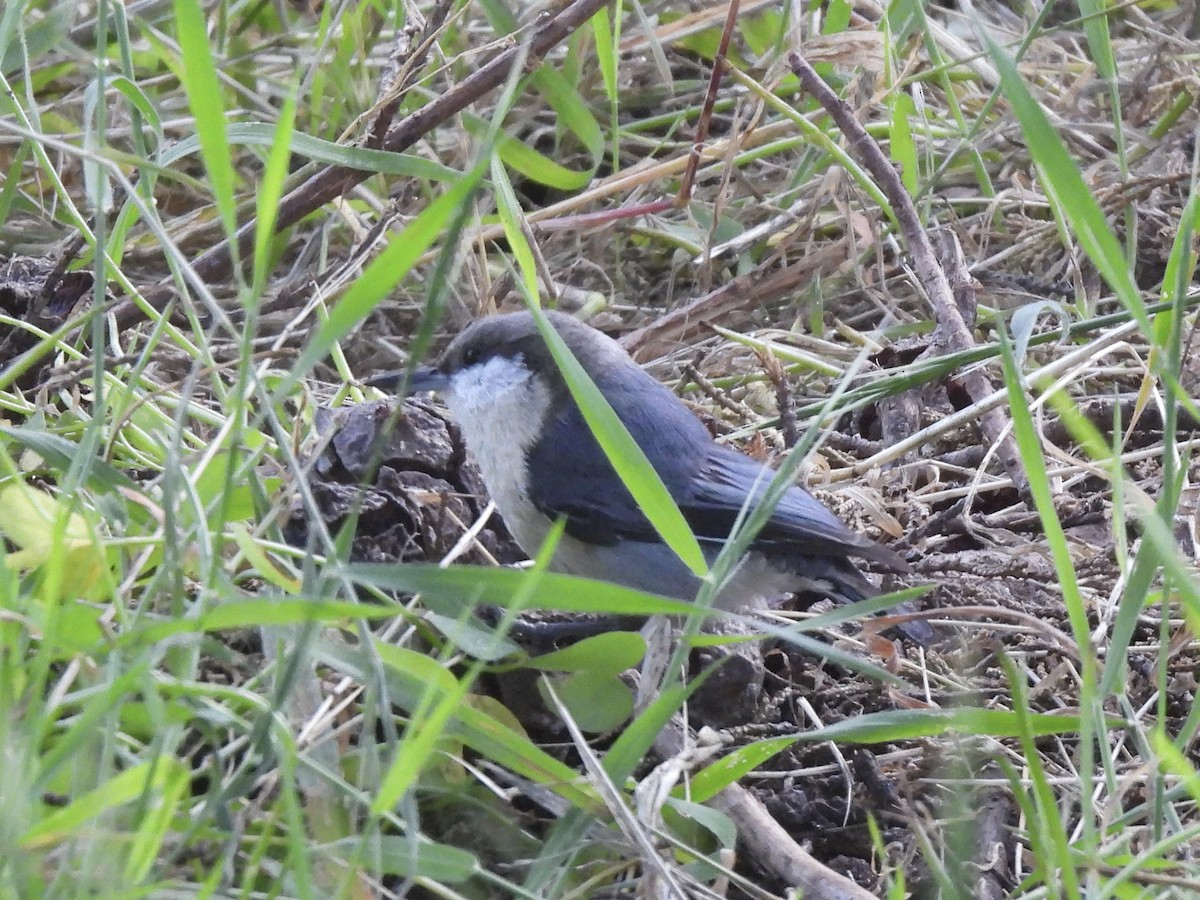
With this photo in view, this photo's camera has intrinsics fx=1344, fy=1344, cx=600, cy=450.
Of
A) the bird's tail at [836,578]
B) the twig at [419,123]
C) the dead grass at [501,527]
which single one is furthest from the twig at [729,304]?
the bird's tail at [836,578]

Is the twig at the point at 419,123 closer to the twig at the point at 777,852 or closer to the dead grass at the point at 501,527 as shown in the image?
the dead grass at the point at 501,527

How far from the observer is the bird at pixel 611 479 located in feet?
7.89

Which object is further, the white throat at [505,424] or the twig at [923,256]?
the twig at [923,256]

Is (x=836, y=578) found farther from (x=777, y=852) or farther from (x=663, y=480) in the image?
(x=777, y=852)

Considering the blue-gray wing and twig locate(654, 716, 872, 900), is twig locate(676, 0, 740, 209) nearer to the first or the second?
the blue-gray wing

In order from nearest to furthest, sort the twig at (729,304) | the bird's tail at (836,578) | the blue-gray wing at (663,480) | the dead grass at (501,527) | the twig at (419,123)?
1. the dead grass at (501,527)
2. the blue-gray wing at (663,480)
3. the bird's tail at (836,578)
4. the twig at (419,123)
5. the twig at (729,304)

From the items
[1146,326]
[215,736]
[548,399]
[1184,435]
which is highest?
[1146,326]

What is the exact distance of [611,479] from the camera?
257 cm

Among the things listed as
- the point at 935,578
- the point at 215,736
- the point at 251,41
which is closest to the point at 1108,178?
the point at 935,578

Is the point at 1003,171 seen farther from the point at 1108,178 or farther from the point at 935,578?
the point at 935,578

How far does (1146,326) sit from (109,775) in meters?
1.27

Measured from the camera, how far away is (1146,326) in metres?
1.62

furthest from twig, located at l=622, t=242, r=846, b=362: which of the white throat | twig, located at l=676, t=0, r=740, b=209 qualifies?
the white throat

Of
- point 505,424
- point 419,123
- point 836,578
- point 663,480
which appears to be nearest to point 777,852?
point 836,578
